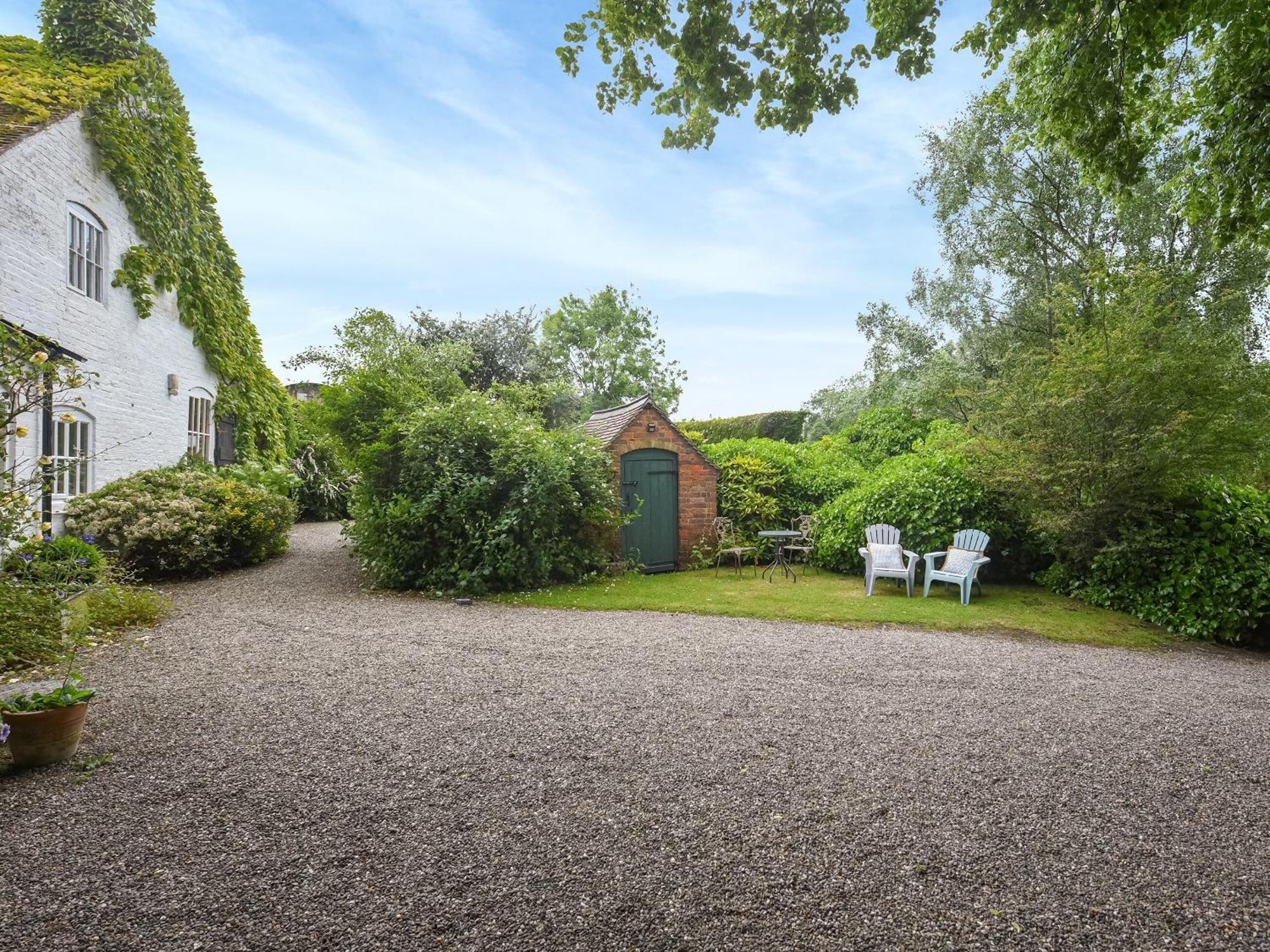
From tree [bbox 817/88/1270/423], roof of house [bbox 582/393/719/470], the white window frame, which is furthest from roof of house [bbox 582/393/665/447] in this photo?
the white window frame

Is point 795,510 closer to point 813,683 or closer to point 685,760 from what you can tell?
point 813,683

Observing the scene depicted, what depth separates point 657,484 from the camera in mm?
11023

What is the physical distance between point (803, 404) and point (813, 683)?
1199 inches

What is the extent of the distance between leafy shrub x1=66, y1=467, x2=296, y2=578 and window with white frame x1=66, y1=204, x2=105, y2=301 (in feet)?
9.76

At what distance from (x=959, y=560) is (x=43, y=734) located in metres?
9.01

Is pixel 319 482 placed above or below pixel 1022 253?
below

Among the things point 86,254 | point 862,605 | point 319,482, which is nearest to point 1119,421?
point 862,605

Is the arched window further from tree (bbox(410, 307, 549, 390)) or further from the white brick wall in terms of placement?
tree (bbox(410, 307, 549, 390))

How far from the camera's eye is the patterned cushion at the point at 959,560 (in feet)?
27.6

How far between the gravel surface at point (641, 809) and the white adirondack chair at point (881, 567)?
136 inches

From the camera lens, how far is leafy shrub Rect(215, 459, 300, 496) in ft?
37.3

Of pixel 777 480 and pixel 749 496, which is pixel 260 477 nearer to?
pixel 749 496

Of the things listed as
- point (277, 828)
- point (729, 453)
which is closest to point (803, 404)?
point (729, 453)

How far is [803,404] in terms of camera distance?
1332 inches
